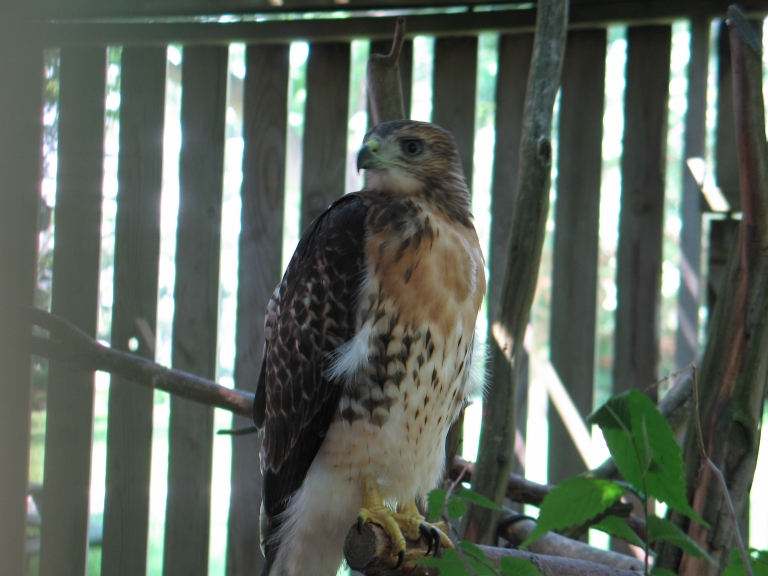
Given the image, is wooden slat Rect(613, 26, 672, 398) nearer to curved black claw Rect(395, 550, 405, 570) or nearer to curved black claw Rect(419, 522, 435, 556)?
curved black claw Rect(419, 522, 435, 556)

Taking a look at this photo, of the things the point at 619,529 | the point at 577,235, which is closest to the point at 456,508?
the point at 619,529

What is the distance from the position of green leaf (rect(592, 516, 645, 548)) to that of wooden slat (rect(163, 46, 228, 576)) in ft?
8.59

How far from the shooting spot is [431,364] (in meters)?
2.12

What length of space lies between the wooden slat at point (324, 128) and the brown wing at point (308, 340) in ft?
4.35

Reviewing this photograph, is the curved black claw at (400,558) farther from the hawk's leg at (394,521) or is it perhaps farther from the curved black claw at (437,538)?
the curved black claw at (437,538)

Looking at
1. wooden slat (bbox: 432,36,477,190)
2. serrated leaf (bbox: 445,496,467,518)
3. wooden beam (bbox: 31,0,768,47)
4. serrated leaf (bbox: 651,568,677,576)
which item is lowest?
serrated leaf (bbox: 651,568,677,576)

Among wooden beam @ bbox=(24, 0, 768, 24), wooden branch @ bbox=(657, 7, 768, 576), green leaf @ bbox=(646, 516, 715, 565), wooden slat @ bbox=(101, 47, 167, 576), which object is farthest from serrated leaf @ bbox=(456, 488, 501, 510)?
wooden beam @ bbox=(24, 0, 768, 24)

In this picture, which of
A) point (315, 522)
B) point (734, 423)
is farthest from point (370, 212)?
point (734, 423)

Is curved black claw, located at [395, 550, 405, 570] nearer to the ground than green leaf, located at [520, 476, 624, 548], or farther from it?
nearer to the ground

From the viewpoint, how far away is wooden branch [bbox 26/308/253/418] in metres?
2.75

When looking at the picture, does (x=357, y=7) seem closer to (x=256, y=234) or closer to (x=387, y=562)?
(x=256, y=234)

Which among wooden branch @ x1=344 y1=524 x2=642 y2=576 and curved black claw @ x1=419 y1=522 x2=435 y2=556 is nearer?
wooden branch @ x1=344 y1=524 x2=642 y2=576

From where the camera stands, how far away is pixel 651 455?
103cm

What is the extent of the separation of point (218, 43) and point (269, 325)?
1837 millimetres
